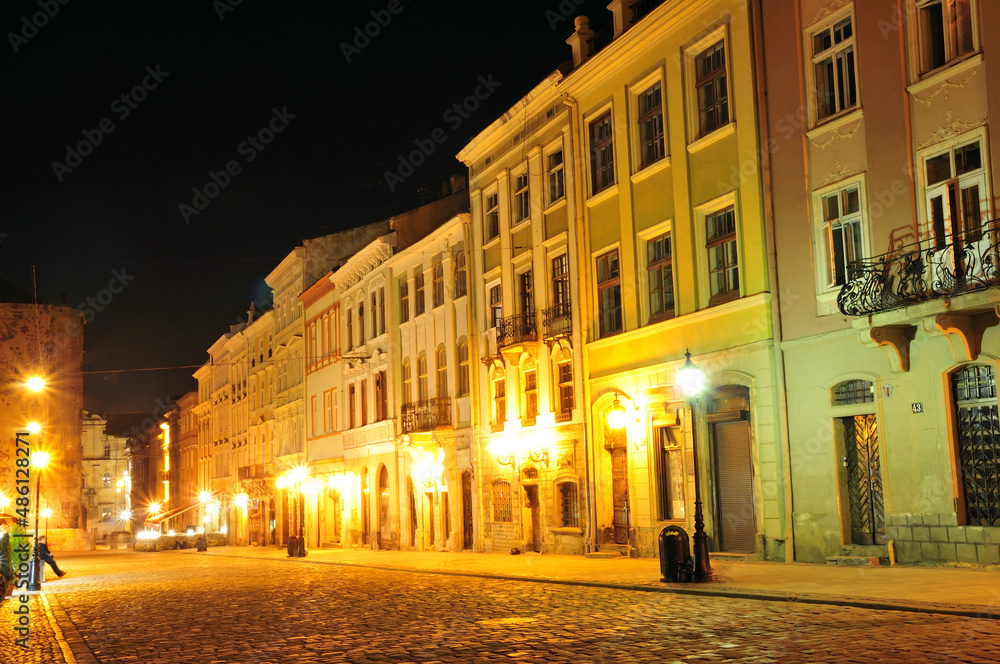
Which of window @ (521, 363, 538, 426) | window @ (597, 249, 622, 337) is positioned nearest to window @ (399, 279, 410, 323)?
window @ (521, 363, 538, 426)

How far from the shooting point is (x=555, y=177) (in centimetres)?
3056

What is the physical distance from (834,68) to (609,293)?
8.90 m

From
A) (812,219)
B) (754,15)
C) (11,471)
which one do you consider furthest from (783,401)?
(11,471)

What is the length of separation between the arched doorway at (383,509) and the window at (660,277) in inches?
766

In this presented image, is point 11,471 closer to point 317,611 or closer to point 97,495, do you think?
point 317,611

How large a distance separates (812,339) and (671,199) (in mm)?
5681

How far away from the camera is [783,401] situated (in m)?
21.3

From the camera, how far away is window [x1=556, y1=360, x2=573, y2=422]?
29.5m

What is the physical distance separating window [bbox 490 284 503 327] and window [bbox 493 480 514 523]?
4941mm

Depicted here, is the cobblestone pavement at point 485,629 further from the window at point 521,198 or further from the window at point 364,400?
the window at point 364,400

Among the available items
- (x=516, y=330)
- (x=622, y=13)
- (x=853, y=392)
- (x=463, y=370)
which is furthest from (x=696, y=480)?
(x=463, y=370)

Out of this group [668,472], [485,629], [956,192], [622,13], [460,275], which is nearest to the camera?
[485,629]

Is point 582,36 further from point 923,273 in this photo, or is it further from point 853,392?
point 923,273

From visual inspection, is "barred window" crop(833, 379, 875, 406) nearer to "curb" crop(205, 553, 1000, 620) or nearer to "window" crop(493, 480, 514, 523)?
"curb" crop(205, 553, 1000, 620)
